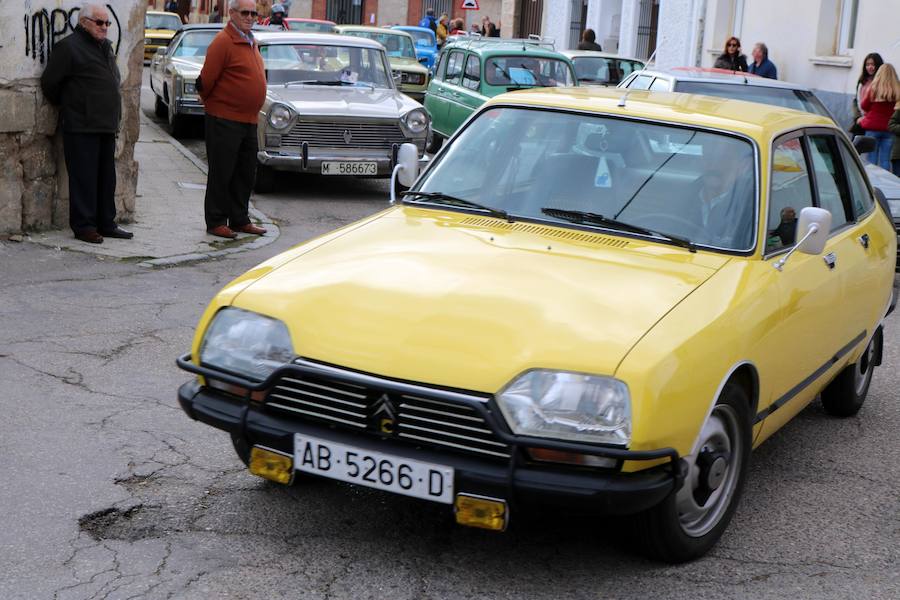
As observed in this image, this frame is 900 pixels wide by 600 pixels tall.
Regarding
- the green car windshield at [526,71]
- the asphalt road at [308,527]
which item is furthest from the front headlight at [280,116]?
the asphalt road at [308,527]

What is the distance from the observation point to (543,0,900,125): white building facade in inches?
752

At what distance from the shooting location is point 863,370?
6539 mm

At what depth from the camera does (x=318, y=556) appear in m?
4.23

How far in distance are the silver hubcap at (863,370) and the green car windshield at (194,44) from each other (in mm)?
15363

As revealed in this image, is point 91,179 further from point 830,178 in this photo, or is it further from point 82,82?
point 830,178

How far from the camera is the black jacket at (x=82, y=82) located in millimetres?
9445

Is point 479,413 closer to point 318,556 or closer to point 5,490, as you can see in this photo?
point 318,556

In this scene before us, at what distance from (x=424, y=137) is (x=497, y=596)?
1045 centimetres

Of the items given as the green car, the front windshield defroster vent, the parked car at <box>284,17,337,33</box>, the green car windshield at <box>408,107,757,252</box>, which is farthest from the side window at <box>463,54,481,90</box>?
the parked car at <box>284,17,337,33</box>

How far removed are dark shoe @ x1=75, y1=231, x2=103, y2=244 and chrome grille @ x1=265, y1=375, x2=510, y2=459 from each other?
20.3 ft

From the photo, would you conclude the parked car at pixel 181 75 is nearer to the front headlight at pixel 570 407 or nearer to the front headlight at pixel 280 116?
the front headlight at pixel 280 116

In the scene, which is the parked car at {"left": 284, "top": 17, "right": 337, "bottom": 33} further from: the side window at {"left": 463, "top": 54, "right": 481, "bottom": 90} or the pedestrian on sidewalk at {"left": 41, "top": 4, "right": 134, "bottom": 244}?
the pedestrian on sidewalk at {"left": 41, "top": 4, "right": 134, "bottom": 244}

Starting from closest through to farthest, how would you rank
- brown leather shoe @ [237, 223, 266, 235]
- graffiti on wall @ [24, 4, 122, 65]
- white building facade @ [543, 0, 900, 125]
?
graffiti on wall @ [24, 4, 122, 65], brown leather shoe @ [237, 223, 266, 235], white building facade @ [543, 0, 900, 125]

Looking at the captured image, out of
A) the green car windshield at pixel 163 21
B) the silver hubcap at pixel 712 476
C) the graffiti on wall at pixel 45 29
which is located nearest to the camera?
the silver hubcap at pixel 712 476
